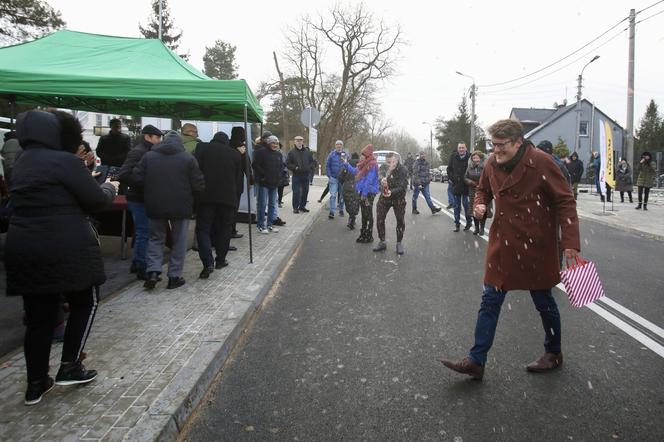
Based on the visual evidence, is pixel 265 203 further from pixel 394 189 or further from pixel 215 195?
pixel 215 195

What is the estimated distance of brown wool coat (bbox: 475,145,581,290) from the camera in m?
3.57

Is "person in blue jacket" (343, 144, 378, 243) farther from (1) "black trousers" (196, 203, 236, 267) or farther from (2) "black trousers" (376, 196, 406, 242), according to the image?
(1) "black trousers" (196, 203, 236, 267)

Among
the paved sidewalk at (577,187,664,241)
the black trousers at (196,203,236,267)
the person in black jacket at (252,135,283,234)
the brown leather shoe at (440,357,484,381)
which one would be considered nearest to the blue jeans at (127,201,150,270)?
the black trousers at (196,203,236,267)

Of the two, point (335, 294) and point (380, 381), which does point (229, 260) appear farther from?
point (380, 381)

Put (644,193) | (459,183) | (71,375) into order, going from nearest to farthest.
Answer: (71,375)
(459,183)
(644,193)

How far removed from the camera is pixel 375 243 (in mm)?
9812

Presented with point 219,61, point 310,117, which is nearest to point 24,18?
point 310,117

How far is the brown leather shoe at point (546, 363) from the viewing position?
382cm

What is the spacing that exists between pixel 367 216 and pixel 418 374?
613cm

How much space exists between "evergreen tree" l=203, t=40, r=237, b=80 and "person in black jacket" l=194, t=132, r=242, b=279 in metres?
65.6

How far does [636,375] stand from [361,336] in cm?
218

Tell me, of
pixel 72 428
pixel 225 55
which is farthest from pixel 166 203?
pixel 225 55

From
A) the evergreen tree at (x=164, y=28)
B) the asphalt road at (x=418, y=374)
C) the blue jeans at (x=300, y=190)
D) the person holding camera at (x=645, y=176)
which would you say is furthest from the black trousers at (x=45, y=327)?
the evergreen tree at (x=164, y=28)

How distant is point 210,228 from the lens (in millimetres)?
6930
